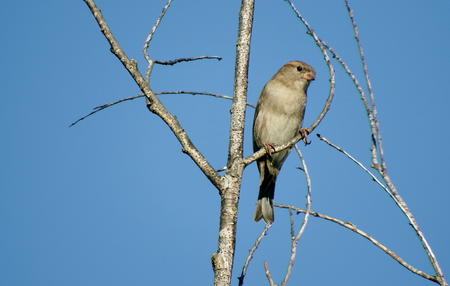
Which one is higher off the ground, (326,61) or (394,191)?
(326,61)

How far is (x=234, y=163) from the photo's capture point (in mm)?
3254

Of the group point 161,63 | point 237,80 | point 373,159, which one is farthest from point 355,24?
point 161,63

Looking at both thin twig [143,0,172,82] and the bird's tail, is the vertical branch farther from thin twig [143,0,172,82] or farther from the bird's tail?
the bird's tail

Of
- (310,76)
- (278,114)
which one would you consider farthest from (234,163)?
(310,76)

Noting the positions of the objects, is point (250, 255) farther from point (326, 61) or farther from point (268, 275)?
point (326, 61)

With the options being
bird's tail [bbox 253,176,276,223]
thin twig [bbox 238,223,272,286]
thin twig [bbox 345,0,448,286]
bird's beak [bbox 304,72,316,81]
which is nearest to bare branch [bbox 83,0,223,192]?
thin twig [bbox 238,223,272,286]

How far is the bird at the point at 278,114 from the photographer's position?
7266 millimetres

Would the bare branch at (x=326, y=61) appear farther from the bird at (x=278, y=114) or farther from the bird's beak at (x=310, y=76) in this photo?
the bird's beak at (x=310, y=76)

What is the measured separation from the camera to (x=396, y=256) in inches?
79.6

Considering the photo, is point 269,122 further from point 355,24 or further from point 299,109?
point 355,24

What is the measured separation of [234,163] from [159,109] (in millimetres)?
565

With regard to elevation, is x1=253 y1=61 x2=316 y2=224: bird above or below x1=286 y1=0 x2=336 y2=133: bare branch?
above

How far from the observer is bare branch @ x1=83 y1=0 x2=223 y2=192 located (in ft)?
10.5

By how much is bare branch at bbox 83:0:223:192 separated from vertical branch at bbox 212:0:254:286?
10cm
